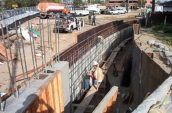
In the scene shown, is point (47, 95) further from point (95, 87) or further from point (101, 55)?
point (101, 55)

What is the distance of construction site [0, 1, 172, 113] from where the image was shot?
538 cm

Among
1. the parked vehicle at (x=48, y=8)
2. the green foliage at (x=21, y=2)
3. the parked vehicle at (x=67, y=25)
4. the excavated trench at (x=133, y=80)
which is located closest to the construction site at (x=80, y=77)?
the excavated trench at (x=133, y=80)

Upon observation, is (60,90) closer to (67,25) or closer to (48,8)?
(67,25)

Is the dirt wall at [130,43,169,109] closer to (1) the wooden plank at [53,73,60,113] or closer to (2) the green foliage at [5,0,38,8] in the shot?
(1) the wooden plank at [53,73,60,113]

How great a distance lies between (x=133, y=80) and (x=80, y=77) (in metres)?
2.59

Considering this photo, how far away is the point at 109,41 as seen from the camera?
2067 cm

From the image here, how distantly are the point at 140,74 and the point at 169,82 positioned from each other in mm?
6875

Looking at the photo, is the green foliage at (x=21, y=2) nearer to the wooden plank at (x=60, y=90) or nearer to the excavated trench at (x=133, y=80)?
the excavated trench at (x=133, y=80)

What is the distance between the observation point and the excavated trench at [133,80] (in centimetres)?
876

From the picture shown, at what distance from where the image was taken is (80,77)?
43.6 feet

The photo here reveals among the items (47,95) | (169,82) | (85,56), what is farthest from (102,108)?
(85,56)

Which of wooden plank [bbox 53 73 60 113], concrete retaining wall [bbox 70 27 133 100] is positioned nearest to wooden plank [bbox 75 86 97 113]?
concrete retaining wall [bbox 70 27 133 100]

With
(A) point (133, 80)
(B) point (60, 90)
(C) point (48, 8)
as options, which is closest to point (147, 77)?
(A) point (133, 80)

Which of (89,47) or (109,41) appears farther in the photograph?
(109,41)
